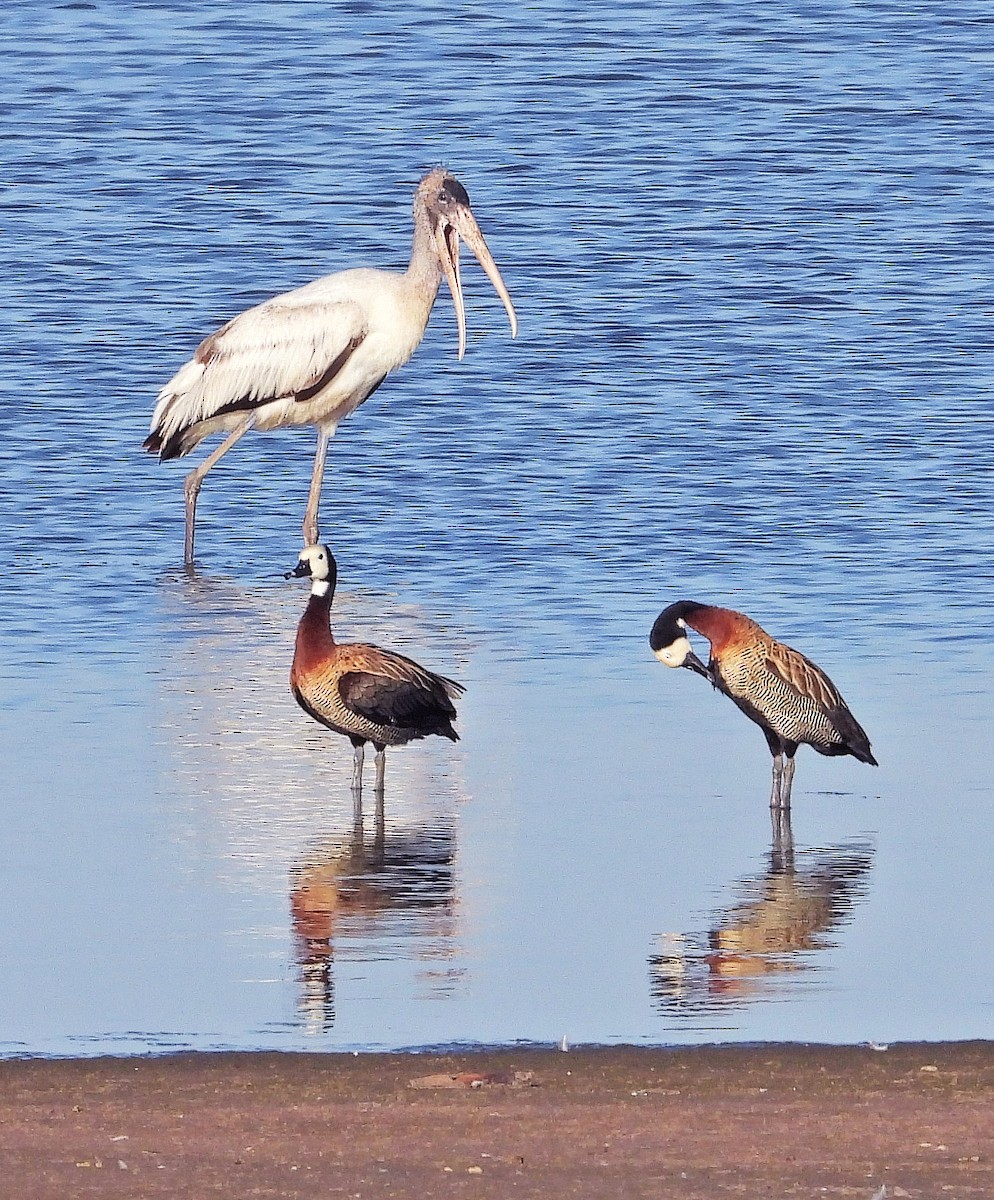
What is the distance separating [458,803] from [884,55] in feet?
58.3

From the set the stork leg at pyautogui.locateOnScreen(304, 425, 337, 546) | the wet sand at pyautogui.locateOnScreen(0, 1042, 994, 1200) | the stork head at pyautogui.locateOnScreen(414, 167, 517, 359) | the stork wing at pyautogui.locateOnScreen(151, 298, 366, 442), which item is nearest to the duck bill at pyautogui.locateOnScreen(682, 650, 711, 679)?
the wet sand at pyautogui.locateOnScreen(0, 1042, 994, 1200)

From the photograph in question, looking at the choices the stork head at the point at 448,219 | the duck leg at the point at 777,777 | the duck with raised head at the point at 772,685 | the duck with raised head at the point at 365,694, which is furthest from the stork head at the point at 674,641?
the stork head at the point at 448,219

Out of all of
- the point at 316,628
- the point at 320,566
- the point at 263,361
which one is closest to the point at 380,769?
the point at 316,628

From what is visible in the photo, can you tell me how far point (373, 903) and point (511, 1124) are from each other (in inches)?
77.8

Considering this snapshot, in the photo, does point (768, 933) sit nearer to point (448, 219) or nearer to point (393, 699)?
point (393, 699)

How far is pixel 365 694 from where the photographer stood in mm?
9750

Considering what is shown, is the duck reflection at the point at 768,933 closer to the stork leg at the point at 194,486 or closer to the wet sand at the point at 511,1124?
the wet sand at the point at 511,1124

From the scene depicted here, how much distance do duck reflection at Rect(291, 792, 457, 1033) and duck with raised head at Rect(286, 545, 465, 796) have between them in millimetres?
412

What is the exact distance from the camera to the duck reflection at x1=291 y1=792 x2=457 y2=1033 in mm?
7609

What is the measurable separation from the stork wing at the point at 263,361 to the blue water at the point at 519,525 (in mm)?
471

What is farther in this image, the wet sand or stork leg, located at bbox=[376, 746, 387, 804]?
stork leg, located at bbox=[376, 746, 387, 804]

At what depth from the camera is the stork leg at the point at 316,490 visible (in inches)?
564

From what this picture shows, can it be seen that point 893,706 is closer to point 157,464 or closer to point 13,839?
point 13,839

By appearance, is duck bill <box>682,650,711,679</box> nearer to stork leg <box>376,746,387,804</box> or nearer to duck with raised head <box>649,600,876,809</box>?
duck with raised head <box>649,600,876,809</box>
